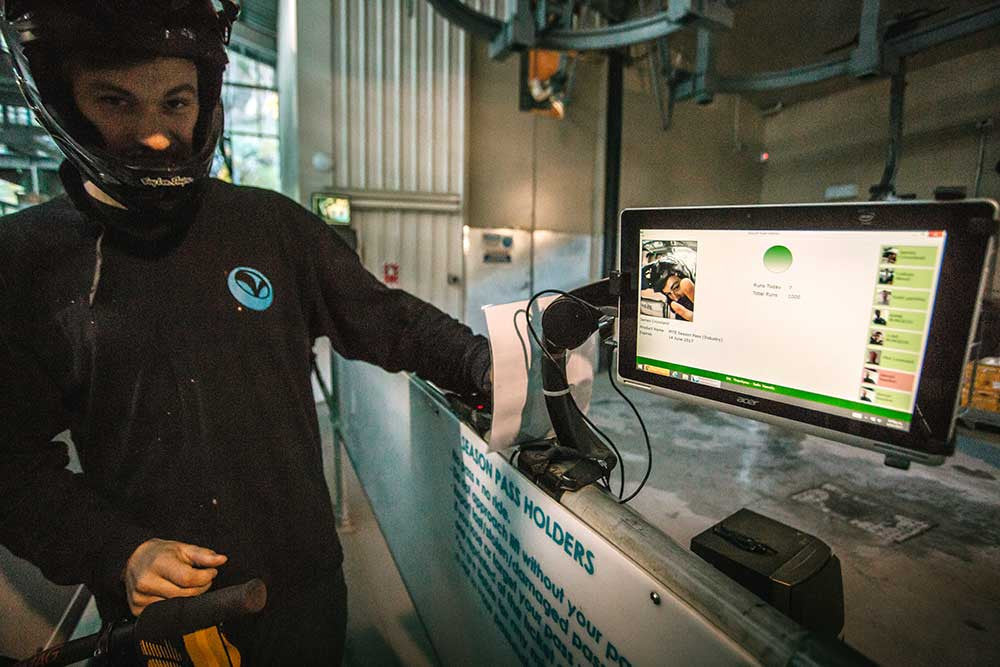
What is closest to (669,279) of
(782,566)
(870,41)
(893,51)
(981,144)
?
(782,566)

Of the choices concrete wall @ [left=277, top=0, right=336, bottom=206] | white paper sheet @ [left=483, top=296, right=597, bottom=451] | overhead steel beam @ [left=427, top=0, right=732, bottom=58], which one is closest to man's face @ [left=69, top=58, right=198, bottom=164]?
white paper sheet @ [left=483, top=296, right=597, bottom=451]

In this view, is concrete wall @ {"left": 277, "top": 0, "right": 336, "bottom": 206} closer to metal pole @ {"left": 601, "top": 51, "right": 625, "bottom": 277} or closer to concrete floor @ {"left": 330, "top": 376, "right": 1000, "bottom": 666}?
concrete floor @ {"left": 330, "top": 376, "right": 1000, "bottom": 666}

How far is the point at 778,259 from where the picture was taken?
2.48 feet

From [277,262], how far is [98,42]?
1.48 ft

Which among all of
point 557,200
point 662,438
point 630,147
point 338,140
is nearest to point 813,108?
point 630,147

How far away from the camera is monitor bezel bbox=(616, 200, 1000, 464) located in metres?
0.58

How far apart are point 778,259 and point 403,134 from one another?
14.6ft

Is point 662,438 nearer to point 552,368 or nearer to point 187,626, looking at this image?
point 552,368

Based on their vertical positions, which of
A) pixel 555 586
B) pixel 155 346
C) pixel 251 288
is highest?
pixel 251 288

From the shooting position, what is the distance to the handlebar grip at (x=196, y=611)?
0.65 metres

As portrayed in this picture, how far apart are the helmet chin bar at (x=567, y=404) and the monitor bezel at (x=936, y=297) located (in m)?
0.20

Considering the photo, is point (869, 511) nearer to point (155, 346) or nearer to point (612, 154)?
point (155, 346)

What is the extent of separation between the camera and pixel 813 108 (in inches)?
246

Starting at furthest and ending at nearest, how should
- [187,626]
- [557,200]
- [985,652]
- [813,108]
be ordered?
1. [813,108]
2. [557,200]
3. [985,652]
4. [187,626]
